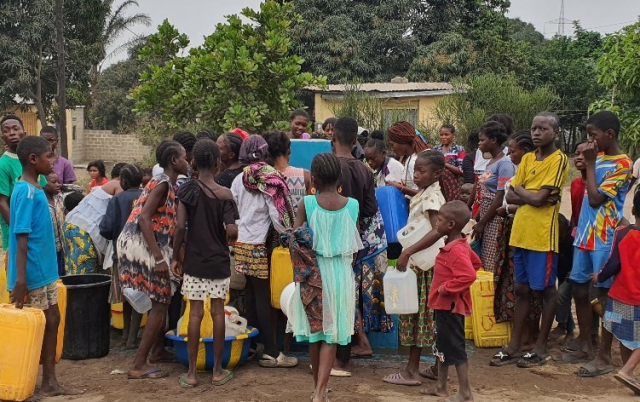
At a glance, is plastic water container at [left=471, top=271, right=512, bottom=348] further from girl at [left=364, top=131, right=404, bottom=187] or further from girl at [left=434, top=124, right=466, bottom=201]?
girl at [left=364, top=131, right=404, bottom=187]

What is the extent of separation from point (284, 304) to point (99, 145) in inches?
1192

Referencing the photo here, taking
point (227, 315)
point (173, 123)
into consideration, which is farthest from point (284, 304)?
point (173, 123)

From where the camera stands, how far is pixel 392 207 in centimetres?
632

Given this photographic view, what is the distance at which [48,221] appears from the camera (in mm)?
5348

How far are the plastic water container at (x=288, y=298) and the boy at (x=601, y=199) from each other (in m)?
2.43

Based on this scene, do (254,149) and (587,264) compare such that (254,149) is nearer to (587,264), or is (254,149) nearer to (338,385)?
(338,385)

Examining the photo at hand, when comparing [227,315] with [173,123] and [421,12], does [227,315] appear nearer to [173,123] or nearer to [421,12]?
[173,123]

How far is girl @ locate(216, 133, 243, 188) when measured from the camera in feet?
21.1

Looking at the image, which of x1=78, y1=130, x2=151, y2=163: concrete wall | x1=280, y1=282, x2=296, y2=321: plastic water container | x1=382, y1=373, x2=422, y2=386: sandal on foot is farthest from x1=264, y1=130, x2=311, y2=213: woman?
x1=78, y1=130, x2=151, y2=163: concrete wall

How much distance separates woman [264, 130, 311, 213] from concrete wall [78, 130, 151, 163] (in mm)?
27810

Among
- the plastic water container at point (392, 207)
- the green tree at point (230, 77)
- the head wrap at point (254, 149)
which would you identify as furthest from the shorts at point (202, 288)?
the green tree at point (230, 77)

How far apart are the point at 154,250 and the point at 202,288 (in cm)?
47

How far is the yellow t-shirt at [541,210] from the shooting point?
6070 millimetres

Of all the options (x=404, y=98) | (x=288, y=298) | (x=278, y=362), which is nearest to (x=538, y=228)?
(x=288, y=298)
